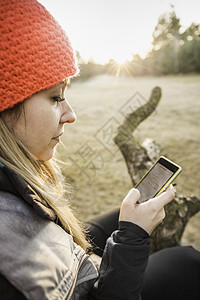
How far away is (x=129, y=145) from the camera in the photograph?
2781 mm

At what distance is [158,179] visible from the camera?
1526 millimetres

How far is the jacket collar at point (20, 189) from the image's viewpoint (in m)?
0.97

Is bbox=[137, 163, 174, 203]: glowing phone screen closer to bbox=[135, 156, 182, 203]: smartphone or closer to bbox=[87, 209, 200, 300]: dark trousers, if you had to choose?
bbox=[135, 156, 182, 203]: smartphone

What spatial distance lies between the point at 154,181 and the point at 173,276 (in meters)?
0.63

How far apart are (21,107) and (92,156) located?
527 cm

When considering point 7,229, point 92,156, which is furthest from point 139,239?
point 92,156

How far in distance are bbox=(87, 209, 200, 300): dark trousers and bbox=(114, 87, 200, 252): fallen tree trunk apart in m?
0.50

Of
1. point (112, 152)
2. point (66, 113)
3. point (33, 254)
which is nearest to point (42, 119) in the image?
point (66, 113)

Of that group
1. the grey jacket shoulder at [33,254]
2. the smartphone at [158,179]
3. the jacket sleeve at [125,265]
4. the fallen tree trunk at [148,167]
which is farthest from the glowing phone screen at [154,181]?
the fallen tree trunk at [148,167]

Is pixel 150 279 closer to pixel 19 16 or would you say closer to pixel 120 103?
pixel 19 16

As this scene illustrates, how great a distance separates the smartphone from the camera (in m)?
1.45

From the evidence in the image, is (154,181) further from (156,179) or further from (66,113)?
(66,113)

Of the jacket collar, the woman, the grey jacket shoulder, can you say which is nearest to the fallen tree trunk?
the woman

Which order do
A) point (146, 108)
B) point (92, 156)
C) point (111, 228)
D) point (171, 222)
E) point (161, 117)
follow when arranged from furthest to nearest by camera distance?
point (161, 117), point (92, 156), point (146, 108), point (171, 222), point (111, 228)
